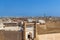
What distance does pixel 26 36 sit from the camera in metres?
13.3

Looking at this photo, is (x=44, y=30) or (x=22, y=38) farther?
(x=44, y=30)

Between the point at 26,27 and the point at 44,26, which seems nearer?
the point at 26,27

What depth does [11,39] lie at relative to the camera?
13375 millimetres

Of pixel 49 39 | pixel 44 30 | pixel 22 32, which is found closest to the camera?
pixel 22 32

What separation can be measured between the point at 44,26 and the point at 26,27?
15859mm

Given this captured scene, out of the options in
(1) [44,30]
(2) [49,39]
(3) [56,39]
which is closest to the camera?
(2) [49,39]

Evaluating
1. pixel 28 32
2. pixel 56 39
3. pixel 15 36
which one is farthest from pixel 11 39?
pixel 56 39

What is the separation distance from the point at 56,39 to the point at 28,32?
9874 mm

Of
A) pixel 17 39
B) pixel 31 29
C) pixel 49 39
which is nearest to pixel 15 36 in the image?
pixel 17 39

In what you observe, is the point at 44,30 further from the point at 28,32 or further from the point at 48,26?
the point at 28,32

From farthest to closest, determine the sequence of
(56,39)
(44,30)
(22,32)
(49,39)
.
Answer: (44,30) → (56,39) → (49,39) → (22,32)

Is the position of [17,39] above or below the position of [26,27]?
below

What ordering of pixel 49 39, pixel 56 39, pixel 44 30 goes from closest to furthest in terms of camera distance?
pixel 49 39 < pixel 56 39 < pixel 44 30

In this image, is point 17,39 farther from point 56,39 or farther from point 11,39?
point 56,39
